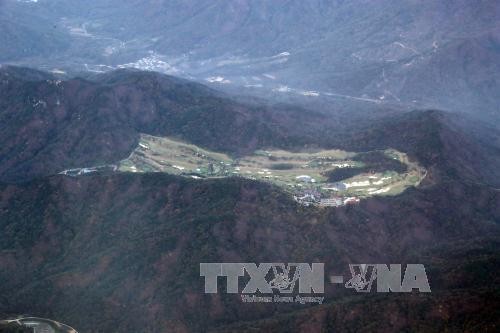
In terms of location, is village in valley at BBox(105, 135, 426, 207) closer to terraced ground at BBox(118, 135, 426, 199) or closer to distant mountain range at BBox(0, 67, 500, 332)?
terraced ground at BBox(118, 135, 426, 199)

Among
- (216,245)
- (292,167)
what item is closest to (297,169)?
(292,167)

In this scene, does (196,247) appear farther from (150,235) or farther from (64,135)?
(64,135)

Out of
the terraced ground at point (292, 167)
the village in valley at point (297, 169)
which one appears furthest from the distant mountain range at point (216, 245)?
the terraced ground at point (292, 167)

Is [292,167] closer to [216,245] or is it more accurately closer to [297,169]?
[297,169]

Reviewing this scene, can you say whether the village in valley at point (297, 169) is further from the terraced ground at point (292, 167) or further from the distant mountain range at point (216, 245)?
the distant mountain range at point (216, 245)

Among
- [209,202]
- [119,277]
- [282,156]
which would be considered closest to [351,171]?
[282,156]

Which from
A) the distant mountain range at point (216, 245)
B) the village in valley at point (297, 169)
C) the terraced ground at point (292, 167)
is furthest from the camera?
the terraced ground at point (292, 167)

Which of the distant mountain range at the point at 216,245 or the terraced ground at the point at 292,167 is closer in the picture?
the distant mountain range at the point at 216,245

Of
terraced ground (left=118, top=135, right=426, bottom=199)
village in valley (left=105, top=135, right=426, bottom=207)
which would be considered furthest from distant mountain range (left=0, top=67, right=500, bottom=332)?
terraced ground (left=118, top=135, right=426, bottom=199)
